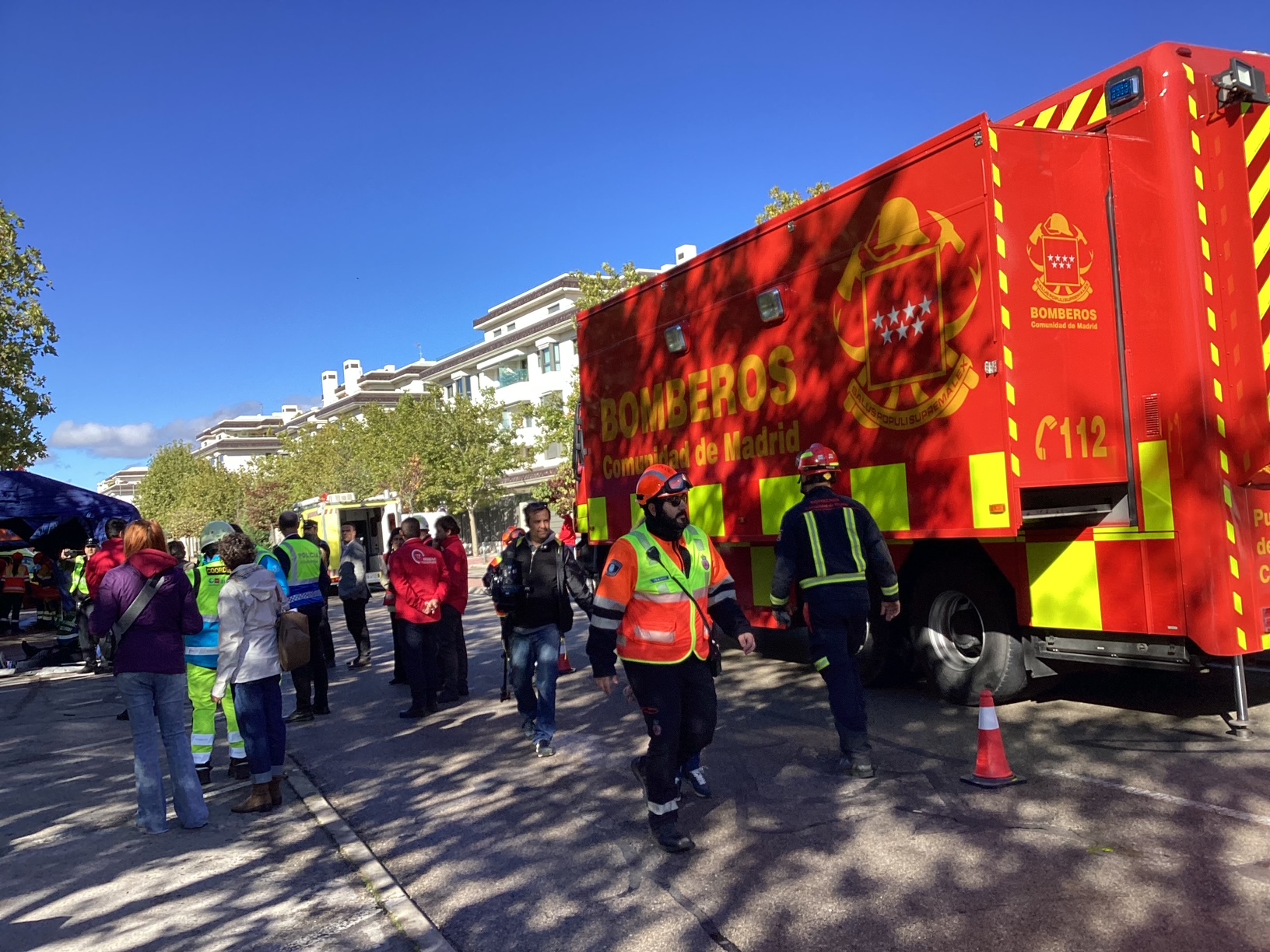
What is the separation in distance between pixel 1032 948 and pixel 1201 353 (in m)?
3.92

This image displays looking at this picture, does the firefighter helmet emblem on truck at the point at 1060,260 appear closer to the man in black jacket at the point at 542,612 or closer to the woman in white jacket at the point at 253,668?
the man in black jacket at the point at 542,612

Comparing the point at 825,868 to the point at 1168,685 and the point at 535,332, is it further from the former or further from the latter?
the point at 535,332

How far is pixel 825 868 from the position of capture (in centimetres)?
453

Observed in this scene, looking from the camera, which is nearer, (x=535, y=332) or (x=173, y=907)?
(x=173, y=907)

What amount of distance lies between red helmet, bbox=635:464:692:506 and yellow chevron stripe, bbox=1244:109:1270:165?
13.9 ft

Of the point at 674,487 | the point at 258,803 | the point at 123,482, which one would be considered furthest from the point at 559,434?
the point at 123,482

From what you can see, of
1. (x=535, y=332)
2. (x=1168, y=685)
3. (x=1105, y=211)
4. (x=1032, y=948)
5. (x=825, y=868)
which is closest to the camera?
(x=1032, y=948)

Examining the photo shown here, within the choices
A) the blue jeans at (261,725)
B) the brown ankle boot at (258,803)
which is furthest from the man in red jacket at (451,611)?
the brown ankle boot at (258,803)

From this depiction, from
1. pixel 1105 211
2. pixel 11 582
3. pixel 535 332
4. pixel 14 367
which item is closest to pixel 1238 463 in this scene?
pixel 1105 211

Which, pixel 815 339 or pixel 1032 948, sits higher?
pixel 815 339

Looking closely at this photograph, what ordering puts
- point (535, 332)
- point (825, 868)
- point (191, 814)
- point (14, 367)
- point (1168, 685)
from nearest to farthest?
point (825, 868), point (191, 814), point (1168, 685), point (14, 367), point (535, 332)

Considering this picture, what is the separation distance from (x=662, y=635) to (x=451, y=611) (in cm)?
488

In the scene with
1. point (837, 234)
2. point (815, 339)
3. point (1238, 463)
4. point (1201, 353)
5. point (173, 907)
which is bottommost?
point (173, 907)

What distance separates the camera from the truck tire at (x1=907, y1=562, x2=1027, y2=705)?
7023 millimetres
